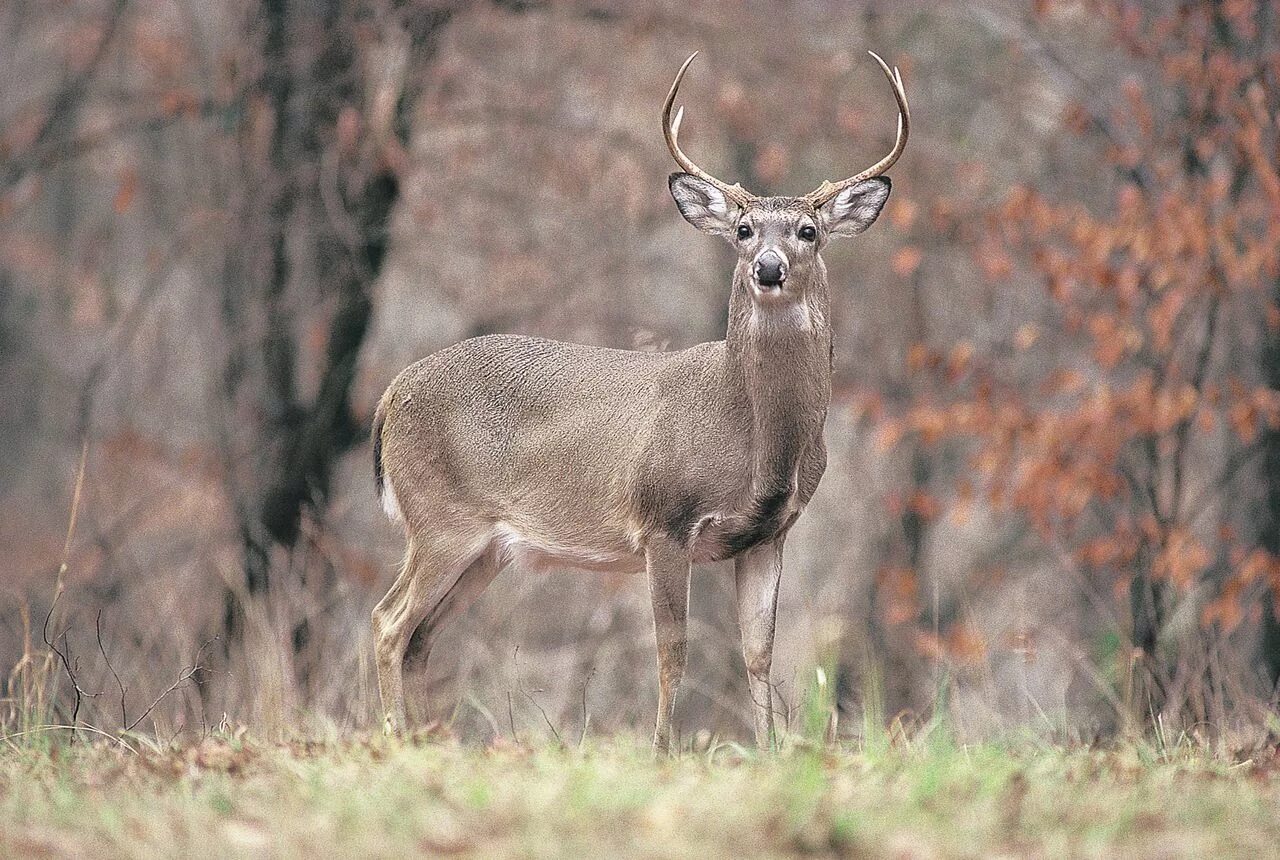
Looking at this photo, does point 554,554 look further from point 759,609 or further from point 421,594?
point 759,609

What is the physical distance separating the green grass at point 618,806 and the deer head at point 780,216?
1.65 meters

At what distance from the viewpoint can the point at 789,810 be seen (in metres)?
4.04

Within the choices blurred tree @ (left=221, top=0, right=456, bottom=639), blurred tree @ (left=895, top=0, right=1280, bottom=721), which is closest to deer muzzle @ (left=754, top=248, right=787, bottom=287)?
blurred tree @ (left=895, top=0, right=1280, bottom=721)

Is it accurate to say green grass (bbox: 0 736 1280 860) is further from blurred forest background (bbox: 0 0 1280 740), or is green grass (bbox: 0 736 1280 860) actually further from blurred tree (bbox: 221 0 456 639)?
blurred tree (bbox: 221 0 456 639)

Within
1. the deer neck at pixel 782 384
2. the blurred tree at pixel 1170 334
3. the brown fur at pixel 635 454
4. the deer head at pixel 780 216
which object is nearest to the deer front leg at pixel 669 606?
the brown fur at pixel 635 454

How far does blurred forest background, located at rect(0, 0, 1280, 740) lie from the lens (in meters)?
9.72

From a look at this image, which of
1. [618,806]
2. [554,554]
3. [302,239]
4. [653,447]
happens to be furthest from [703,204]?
[302,239]

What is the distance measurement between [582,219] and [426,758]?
328 inches

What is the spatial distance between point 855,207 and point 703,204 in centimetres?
55

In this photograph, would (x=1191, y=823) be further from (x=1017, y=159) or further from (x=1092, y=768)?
(x=1017, y=159)

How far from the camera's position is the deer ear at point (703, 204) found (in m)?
6.70

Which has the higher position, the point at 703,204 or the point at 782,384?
the point at 703,204

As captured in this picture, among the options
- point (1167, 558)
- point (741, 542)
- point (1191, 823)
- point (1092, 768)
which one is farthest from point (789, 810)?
point (1167, 558)

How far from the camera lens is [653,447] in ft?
21.4
